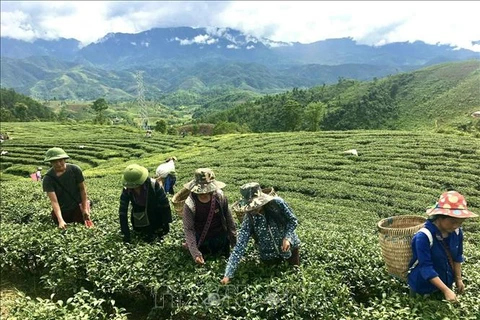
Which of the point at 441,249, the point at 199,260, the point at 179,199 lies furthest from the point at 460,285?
the point at 179,199

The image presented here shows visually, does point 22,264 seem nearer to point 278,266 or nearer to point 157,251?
point 157,251

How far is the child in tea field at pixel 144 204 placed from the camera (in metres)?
6.66

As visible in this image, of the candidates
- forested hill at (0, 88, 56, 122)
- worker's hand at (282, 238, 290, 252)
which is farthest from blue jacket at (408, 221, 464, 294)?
forested hill at (0, 88, 56, 122)

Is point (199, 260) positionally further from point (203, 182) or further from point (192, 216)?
point (203, 182)

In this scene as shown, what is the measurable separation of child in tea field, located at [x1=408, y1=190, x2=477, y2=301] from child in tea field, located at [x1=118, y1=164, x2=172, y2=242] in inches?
172

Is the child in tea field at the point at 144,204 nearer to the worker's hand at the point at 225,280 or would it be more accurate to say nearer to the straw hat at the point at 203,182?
the straw hat at the point at 203,182

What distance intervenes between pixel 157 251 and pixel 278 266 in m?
2.21

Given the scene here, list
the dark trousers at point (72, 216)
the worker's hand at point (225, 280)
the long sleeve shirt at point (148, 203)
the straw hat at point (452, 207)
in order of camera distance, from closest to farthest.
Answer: the straw hat at point (452, 207), the worker's hand at point (225, 280), the long sleeve shirt at point (148, 203), the dark trousers at point (72, 216)

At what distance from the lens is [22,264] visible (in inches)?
313

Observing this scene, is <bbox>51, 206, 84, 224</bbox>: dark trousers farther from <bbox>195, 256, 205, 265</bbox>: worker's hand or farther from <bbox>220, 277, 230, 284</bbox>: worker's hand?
<bbox>220, 277, 230, 284</bbox>: worker's hand

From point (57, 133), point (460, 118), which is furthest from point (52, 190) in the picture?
point (460, 118)

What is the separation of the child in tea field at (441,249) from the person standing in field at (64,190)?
6.71m

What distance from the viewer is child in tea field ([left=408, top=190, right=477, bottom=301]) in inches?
176

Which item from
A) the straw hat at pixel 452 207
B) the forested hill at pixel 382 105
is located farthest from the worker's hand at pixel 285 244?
the forested hill at pixel 382 105
